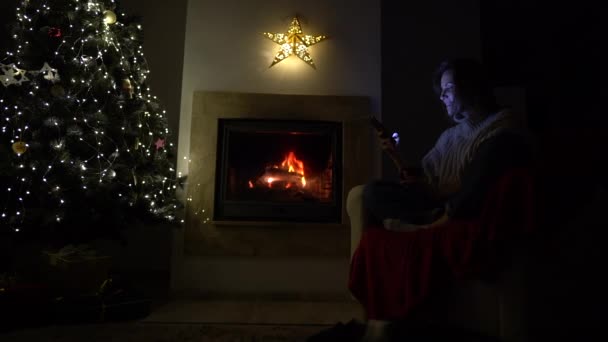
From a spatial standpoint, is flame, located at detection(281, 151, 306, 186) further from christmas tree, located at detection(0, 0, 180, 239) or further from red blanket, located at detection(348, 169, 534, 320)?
red blanket, located at detection(348, 169, 534, 320)

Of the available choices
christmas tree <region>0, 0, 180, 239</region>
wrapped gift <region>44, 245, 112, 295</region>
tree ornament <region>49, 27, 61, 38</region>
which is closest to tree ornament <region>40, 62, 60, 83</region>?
christmas tree <region>0, 0, 180, 239</region>

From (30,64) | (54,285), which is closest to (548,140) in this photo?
(54,285)

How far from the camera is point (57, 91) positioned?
172 centimetres

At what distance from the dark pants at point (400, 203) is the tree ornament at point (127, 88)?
4.37 feet

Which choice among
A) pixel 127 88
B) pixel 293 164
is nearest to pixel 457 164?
pixel 293 164

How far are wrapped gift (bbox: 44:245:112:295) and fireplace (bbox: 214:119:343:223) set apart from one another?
2.16ft

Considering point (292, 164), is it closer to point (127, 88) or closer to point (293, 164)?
point (293, 164)

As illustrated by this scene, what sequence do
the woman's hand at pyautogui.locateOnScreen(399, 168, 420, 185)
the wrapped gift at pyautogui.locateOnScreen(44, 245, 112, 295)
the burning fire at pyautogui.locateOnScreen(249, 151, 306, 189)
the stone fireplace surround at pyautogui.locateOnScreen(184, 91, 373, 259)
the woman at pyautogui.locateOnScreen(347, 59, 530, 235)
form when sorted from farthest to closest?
the burning fire at pyautogui.locateOnScreen(249, 151, 306, 189) < the stone fireplace surround at pyautogui.locateOnScreen(184, 91, 373, 259) < the wrapped gift at pyautogui.locateOnScreen(44, 245, 112, 295) < the woman's hand at pyautogui.locateOnScreen(399, 168, 420, 185) < the woman at pyautogui.locateOnScreen(347, 59, 530, 235)

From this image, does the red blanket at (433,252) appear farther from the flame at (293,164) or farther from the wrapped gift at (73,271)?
the wrapped gift at (73,271)

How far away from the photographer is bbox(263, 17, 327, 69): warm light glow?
2.28 metres

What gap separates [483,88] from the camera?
4.85ft

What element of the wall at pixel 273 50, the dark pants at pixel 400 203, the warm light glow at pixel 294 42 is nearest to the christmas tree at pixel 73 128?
the wall at pixel 273 50

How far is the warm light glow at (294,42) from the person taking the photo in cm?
228

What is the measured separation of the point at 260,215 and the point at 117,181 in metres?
0.75
